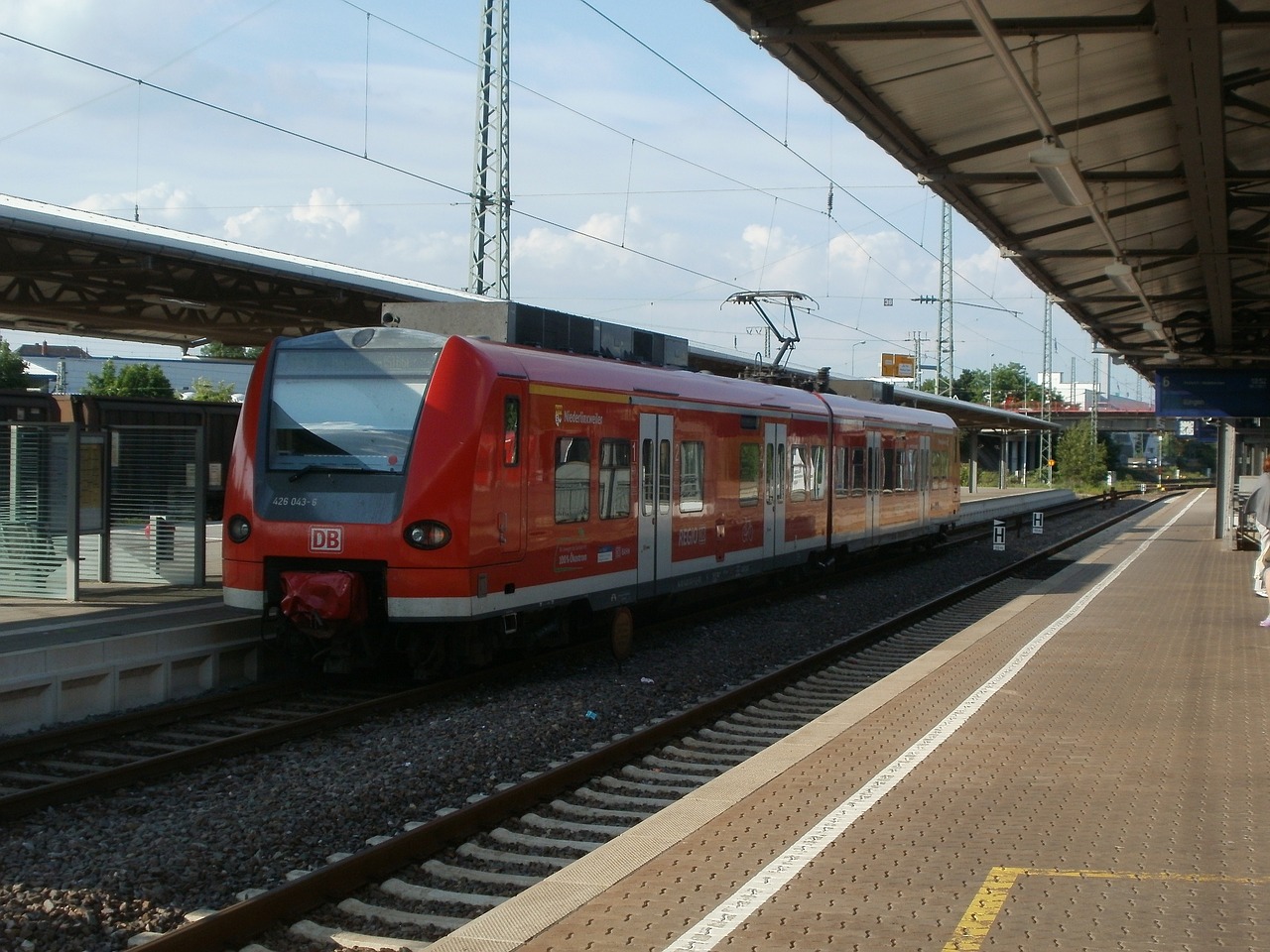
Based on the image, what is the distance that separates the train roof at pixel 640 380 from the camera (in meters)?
11.0

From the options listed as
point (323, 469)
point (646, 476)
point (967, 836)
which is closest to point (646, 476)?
point (646, 476)

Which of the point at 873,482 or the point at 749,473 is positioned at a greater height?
the point at 749,473

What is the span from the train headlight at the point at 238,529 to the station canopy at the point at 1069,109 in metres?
5.52

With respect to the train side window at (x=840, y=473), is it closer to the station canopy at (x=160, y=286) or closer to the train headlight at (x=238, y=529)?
the station canopy at (x=160, y=286)

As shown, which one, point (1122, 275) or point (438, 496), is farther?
point (1122, 275)

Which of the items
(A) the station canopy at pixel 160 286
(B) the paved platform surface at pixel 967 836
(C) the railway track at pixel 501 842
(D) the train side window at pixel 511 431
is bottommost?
(C) the railway track at pixel 501 842

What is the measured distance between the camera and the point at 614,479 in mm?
12523

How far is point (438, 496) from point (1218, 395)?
1903 cm

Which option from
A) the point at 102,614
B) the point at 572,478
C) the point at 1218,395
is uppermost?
the point at 1218,395

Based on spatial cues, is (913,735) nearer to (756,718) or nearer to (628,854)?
(756,718)

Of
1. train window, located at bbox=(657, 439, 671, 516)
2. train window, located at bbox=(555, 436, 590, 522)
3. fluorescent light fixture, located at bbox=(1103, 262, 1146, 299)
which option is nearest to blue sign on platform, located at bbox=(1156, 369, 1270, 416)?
fluorescent light fixture, located at bbox=(1103, 262, 1146, 299)

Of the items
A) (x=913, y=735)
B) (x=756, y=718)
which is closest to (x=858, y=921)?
(x=913, y=735)

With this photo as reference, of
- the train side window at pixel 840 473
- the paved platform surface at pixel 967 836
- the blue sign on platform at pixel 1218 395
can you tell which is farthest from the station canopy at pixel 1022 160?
the paved platform surface at pixel 967 836

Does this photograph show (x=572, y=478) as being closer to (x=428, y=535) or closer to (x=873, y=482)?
(x=428, y=535)
